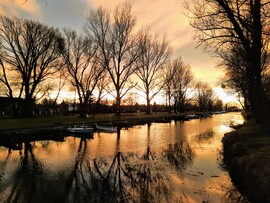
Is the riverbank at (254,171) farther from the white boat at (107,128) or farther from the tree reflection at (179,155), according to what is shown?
the white boat at (107,128)

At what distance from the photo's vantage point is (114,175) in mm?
15094

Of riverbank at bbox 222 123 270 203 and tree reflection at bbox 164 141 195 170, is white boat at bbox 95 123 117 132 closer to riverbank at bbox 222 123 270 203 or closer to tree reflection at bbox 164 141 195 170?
tree reflection at bbox 164 141 195 170

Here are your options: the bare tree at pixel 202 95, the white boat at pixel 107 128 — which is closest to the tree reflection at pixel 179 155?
the white boat at pixel 107 128

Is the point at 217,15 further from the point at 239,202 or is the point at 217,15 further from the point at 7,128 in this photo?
the point at 7,128

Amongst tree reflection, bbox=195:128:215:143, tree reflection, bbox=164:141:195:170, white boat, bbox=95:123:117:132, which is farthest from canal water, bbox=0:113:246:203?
white boat, bbox=95:123:117:132

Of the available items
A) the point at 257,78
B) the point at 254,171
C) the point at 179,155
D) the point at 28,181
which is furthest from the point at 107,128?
the point at 254,171

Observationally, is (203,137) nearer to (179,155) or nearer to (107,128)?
(179,155)

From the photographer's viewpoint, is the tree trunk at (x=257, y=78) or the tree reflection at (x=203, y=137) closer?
the tree trunk at (x=257, y=78)

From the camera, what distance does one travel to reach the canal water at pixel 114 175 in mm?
11625

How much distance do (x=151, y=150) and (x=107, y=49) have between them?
3746 centimetres

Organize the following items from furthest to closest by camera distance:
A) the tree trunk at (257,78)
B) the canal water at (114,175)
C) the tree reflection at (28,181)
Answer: the tree trunk at (257,78), the canal water at (114,175), the tree reflection at (28,181)

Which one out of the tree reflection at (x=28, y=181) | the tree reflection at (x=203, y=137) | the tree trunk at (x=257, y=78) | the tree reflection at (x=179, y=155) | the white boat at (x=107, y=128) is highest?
the tree trunk at (x=257, y=78)

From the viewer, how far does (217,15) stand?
746 inches

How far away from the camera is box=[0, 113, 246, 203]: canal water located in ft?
38.1
